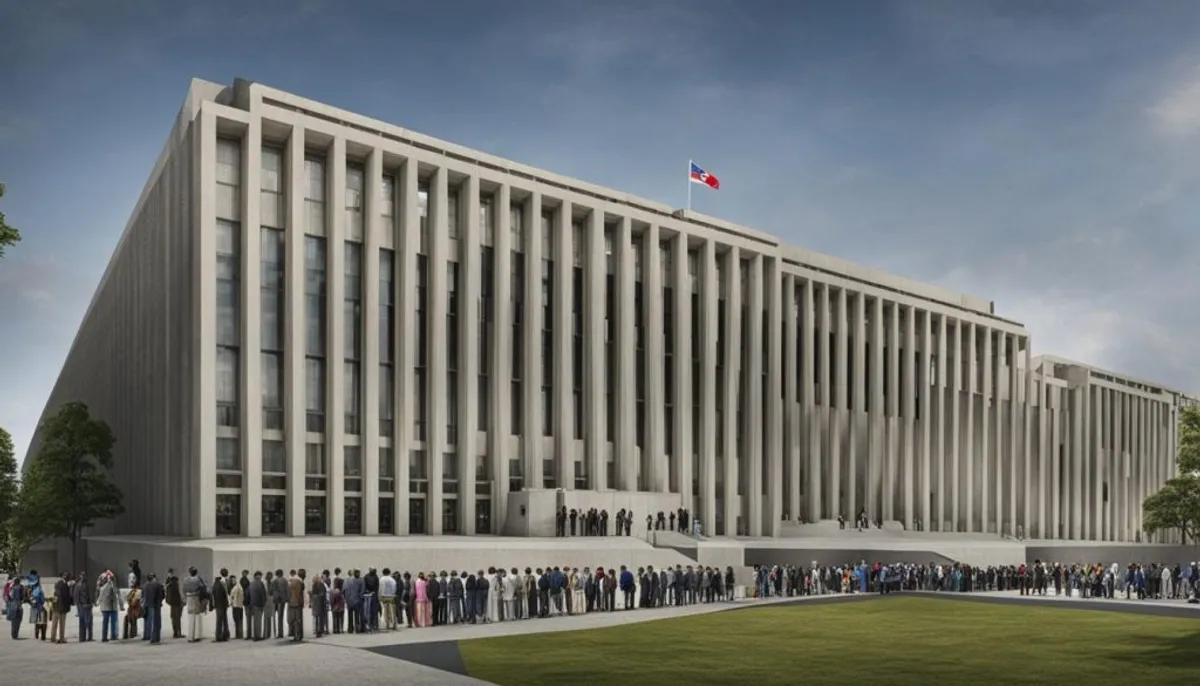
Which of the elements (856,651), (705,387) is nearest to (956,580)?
(705,387)

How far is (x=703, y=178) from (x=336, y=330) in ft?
87.3

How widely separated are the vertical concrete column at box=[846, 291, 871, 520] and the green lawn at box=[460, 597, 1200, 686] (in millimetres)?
47187

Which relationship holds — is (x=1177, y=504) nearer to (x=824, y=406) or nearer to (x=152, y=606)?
(x=824, y=406)

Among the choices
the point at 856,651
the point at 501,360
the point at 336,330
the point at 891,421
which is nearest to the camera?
the point at 856,651

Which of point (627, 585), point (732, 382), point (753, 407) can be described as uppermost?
point (732, 382)

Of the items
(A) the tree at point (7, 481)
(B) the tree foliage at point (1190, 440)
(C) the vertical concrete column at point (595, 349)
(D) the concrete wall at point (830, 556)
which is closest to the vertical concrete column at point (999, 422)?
(B) the tree foliage at point (1190, 440)

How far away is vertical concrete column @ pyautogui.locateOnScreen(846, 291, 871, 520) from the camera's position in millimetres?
86875

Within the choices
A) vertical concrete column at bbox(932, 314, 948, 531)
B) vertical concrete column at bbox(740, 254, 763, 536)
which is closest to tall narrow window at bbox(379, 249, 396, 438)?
vertical concrete column at bbox(740, 254, 763, 536)

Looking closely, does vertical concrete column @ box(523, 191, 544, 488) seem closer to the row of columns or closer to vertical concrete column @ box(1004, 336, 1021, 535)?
the row of columns

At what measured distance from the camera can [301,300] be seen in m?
54.2

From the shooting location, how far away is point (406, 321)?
58219mm

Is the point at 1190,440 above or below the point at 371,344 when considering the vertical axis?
below

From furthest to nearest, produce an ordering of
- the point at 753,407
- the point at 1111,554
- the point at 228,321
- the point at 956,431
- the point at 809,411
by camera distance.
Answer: the point at 956,431
the point at 809,411
the point at 1111,554
the point at 753,407
the point at 228,321

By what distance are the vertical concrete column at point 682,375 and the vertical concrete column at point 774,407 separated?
6.88 meters
